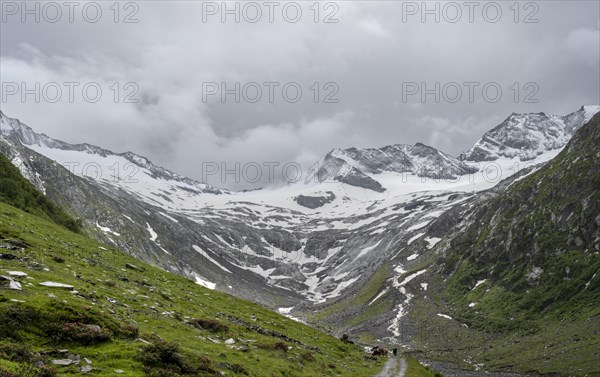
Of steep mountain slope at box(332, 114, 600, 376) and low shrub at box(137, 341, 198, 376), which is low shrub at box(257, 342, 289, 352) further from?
steep mountain slope at box(332, 114, 600, 376)

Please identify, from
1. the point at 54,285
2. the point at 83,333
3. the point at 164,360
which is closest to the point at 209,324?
the point at 54,285

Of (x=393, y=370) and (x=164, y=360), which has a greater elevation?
(x=164, y=360)

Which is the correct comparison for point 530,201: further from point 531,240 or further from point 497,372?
point 497,372

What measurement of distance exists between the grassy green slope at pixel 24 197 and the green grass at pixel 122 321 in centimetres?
1228

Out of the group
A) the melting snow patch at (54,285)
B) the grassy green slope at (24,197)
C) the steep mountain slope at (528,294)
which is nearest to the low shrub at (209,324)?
the melting snow patch at (54,285)

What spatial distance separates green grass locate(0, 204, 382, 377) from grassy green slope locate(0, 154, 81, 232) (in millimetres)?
12276

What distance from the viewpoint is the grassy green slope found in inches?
2591

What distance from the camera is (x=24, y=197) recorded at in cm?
6875

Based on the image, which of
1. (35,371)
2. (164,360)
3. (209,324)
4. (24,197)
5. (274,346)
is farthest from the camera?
(24,197)

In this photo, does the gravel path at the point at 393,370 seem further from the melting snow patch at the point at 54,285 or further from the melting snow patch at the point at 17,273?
the melting snow patch at the point at 17,273

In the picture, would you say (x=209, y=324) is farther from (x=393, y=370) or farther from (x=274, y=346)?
(x=393, y=370)

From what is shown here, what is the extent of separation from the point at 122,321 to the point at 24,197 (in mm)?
50177

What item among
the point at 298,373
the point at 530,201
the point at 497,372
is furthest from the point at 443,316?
the point at 298,373

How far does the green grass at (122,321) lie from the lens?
22000mm
